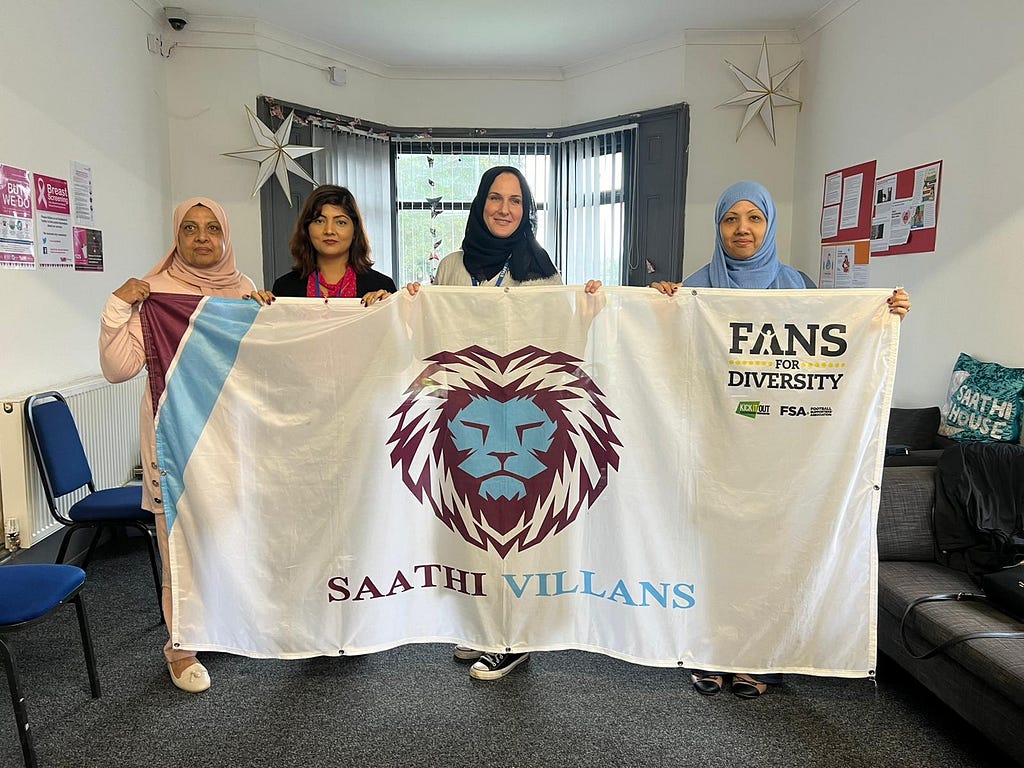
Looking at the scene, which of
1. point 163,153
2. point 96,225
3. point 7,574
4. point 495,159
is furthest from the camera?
point 495,159

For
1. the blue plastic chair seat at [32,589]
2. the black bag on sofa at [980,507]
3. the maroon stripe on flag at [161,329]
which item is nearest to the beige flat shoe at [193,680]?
the blue plastic chair seat at [32,589]

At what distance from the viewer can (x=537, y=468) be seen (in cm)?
212

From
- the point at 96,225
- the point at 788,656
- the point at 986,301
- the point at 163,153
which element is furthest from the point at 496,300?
the point at 163,153

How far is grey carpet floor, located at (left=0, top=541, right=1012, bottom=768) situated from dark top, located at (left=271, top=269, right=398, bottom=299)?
1.28 meters

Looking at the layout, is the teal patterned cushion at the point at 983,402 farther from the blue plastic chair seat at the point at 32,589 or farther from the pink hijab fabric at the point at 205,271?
the blue plastic chair seat at the point at 32,589

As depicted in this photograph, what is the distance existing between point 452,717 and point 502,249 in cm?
150

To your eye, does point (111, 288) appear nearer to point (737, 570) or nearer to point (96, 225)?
point (96, 225)

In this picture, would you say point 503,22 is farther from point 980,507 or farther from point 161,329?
point 980,507

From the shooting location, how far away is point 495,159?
5.51 metres

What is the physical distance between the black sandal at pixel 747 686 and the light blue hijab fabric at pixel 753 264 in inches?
49.4

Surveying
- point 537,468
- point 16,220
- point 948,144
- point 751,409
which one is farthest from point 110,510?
point 948,144

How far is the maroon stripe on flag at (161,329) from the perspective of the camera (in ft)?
6.74

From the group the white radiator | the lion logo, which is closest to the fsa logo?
the lion logo

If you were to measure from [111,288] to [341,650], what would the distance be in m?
2.60
